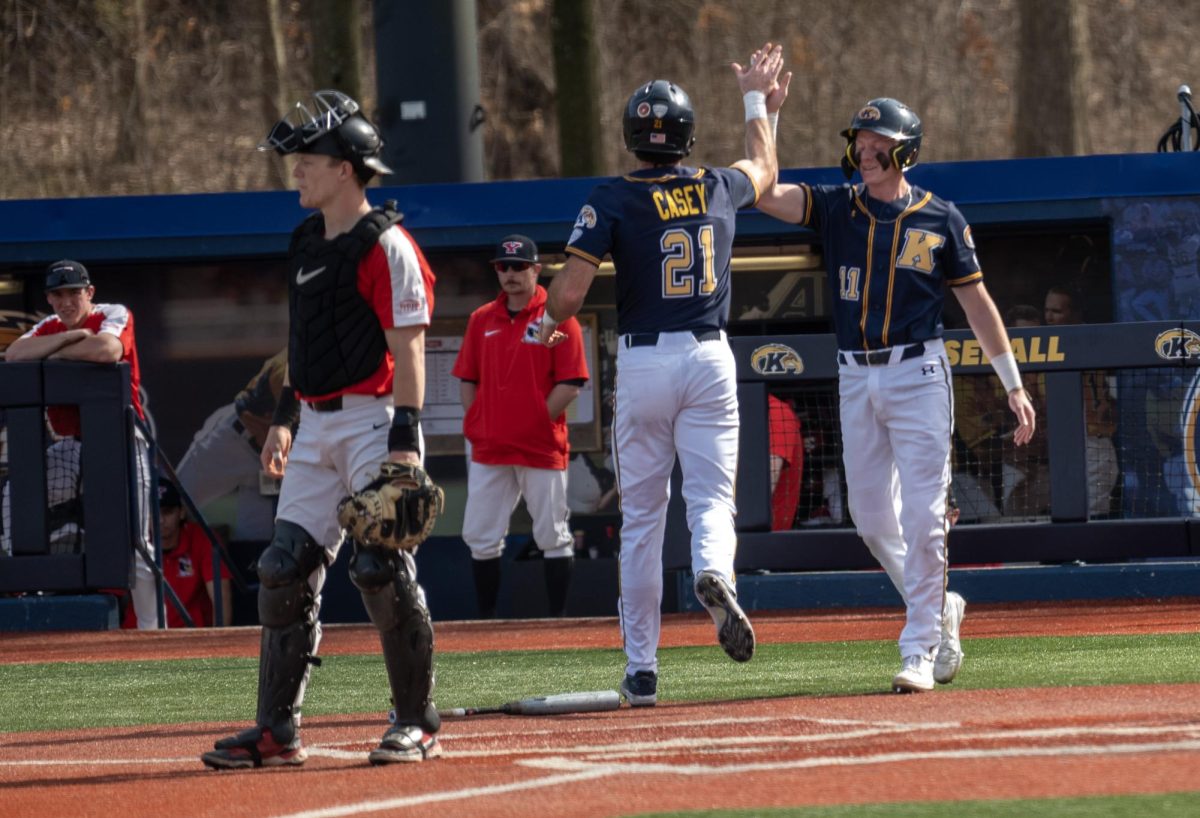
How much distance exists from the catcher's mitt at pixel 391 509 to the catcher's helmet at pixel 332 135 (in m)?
0.84

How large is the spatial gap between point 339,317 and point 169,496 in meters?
6.80

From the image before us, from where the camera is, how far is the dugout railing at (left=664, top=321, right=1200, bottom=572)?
10.1m

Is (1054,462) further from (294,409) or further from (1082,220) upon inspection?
(294,409)

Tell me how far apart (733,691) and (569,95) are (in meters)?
11.1

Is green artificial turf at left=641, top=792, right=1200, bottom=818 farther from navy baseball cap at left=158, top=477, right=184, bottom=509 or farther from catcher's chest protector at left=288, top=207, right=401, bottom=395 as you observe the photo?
navy baseball cap at left=158, top=477, right=184, bottom=509

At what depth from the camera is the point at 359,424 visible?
5.14 meters

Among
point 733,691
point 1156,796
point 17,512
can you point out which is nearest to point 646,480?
point 733,691

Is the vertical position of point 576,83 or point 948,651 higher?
point 576,83

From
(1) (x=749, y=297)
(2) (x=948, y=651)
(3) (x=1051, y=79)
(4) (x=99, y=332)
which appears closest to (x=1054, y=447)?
(1) (x=749, y=297)

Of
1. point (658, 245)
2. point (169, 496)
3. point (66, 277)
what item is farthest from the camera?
point (169, 496)

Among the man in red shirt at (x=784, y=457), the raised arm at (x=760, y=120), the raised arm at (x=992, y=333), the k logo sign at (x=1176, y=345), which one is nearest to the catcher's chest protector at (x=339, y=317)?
the raised arm at (x=760, y=120)

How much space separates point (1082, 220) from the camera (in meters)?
11.2

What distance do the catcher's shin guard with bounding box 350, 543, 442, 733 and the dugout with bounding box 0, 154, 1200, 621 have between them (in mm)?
5312

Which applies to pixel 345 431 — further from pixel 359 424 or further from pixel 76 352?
pixel 76 352
